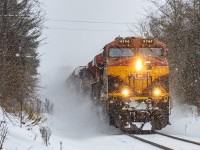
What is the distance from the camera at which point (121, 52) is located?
52.3 ft

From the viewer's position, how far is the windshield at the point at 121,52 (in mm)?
15836

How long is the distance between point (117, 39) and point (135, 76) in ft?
5.59

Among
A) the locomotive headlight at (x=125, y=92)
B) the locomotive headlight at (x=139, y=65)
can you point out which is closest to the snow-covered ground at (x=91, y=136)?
the locomotive headlight at (x=125, y=92)

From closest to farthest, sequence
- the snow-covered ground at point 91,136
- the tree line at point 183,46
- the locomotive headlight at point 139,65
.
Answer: the snow-covered ground at point 91,136
the locomotive headlight at point 139,65
the tree line at point 183,46

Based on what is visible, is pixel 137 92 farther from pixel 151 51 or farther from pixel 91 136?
pixel 91 136

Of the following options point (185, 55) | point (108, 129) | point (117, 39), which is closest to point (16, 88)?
point (117, 39)

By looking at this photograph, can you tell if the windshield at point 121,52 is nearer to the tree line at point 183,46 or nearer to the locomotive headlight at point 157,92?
the locomotive headlight at point 157,92

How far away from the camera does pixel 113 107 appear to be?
1523 centimetres

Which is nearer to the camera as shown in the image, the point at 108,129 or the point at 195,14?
the point at 108,129

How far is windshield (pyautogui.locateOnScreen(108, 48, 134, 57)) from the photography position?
52.0 ft

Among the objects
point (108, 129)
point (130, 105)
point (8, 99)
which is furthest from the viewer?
point (108, 129)

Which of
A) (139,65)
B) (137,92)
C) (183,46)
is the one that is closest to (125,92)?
(137,92)

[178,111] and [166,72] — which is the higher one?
[166,72]

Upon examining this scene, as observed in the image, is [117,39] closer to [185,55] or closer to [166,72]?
[166,72]
